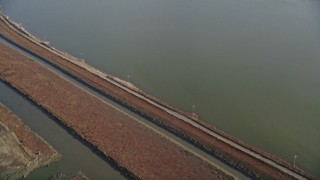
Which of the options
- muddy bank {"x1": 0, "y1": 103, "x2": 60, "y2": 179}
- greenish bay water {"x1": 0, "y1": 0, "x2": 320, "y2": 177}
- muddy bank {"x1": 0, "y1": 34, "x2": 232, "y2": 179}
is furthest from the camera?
greenish bay water {"x1": 0, "y1": 0, "x2": 320, "y2": 177}

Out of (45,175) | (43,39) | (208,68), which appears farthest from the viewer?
(43,39)

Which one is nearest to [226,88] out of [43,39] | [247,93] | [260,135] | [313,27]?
[247,93]

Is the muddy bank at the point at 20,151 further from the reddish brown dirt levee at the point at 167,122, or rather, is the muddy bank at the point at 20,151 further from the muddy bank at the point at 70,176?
the reddish brown dirt levee at the point at 167,122

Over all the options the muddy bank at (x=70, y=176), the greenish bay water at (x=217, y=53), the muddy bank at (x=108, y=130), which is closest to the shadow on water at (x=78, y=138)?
the muddy bank at (x=108, y=130)

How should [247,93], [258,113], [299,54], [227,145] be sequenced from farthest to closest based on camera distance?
1. [299,54]
2. [247,93]
3. [258,113]
4. [227,145]

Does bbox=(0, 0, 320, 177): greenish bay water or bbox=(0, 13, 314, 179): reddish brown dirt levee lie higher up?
bbox=(0, 0, 320, 177): greenish bay water

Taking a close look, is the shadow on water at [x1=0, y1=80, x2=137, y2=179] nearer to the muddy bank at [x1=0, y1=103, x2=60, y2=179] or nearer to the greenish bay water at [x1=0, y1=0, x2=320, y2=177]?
the muddy bank at [x1=0, y1=103, x2=60, y2=179]

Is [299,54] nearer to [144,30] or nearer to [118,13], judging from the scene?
[144,30]

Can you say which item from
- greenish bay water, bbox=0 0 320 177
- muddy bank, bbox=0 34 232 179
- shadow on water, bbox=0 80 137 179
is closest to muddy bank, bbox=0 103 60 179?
shadow on water, bbox=0 80 137 179
